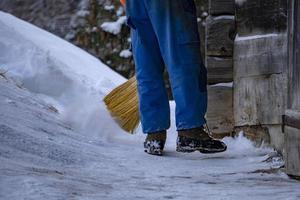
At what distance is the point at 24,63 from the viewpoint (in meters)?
3.32

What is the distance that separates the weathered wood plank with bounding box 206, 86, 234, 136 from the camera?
2699 millimetres

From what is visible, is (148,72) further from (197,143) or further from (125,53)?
(125,53)

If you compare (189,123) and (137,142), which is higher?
(189,123)

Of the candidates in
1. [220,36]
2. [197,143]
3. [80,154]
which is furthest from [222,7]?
[80,154]

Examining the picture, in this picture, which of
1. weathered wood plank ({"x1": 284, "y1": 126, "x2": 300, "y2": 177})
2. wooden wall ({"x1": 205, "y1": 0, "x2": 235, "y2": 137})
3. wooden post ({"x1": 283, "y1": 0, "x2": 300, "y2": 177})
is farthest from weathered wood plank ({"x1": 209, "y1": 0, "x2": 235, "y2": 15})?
weathered wood plank ({"x1": 284, "y1": 126, "x2": 300, "y2": 177})

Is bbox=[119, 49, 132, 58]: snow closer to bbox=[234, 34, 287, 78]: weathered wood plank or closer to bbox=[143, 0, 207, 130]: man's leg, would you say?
bbox=[234, 34, 287, 78]: weathered wood plank

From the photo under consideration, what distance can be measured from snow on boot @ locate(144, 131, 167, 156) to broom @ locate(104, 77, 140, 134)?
0.67 meters

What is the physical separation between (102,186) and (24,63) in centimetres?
191

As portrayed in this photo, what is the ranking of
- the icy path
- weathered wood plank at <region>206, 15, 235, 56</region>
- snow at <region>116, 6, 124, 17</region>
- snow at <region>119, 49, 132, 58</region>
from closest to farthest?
the icy path, weathered wood plank at <region>206, 15, 235, 56</region>, snow at <region>119, 49, 132, 58</region>, snow at <region>116, 6, 124, 17</region>

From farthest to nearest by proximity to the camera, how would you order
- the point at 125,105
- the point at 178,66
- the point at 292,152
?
the point at 125,105 < the point at 178,66 < the point at 292,152

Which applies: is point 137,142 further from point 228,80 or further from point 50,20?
point 50,20

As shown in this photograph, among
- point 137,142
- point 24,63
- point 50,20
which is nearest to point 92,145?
point 137,142

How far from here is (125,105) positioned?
124 inches

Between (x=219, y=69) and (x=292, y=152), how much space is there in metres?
1.00
